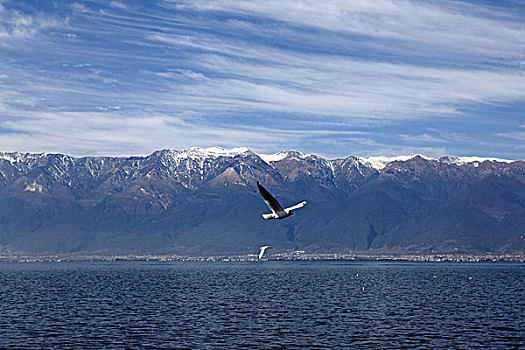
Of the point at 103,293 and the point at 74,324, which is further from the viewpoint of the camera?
the point at 103,293

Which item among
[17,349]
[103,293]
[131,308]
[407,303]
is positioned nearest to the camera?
[17,349]

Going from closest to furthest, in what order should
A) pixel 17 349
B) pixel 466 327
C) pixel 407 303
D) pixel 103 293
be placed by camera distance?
pixel 17 349, pixel 466 327, pixel 407 303, pixel 103 293

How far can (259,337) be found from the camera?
306 ft

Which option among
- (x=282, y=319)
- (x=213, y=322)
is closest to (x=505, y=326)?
(x=282, y=319)

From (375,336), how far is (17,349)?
45400 mm

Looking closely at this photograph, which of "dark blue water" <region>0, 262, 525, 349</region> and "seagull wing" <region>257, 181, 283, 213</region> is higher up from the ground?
"seagull wing" <region>257, 181, 283, 213</region>

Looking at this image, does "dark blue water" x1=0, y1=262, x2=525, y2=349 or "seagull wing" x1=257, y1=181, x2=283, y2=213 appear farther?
"dark blue water" x1=0, y1=262, x2=525, y2=349

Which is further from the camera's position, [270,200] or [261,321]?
[261,321]

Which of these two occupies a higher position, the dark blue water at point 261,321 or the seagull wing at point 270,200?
the seagull wing at point 270,200

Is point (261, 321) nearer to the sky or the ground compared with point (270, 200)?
nearer to the ground

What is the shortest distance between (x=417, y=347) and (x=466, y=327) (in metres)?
22.0

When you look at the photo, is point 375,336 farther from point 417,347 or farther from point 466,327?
point 466,327

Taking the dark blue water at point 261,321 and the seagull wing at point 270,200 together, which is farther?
the dark blue water at point 261,321

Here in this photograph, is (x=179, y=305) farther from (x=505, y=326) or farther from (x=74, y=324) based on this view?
(x=505, y=326)
